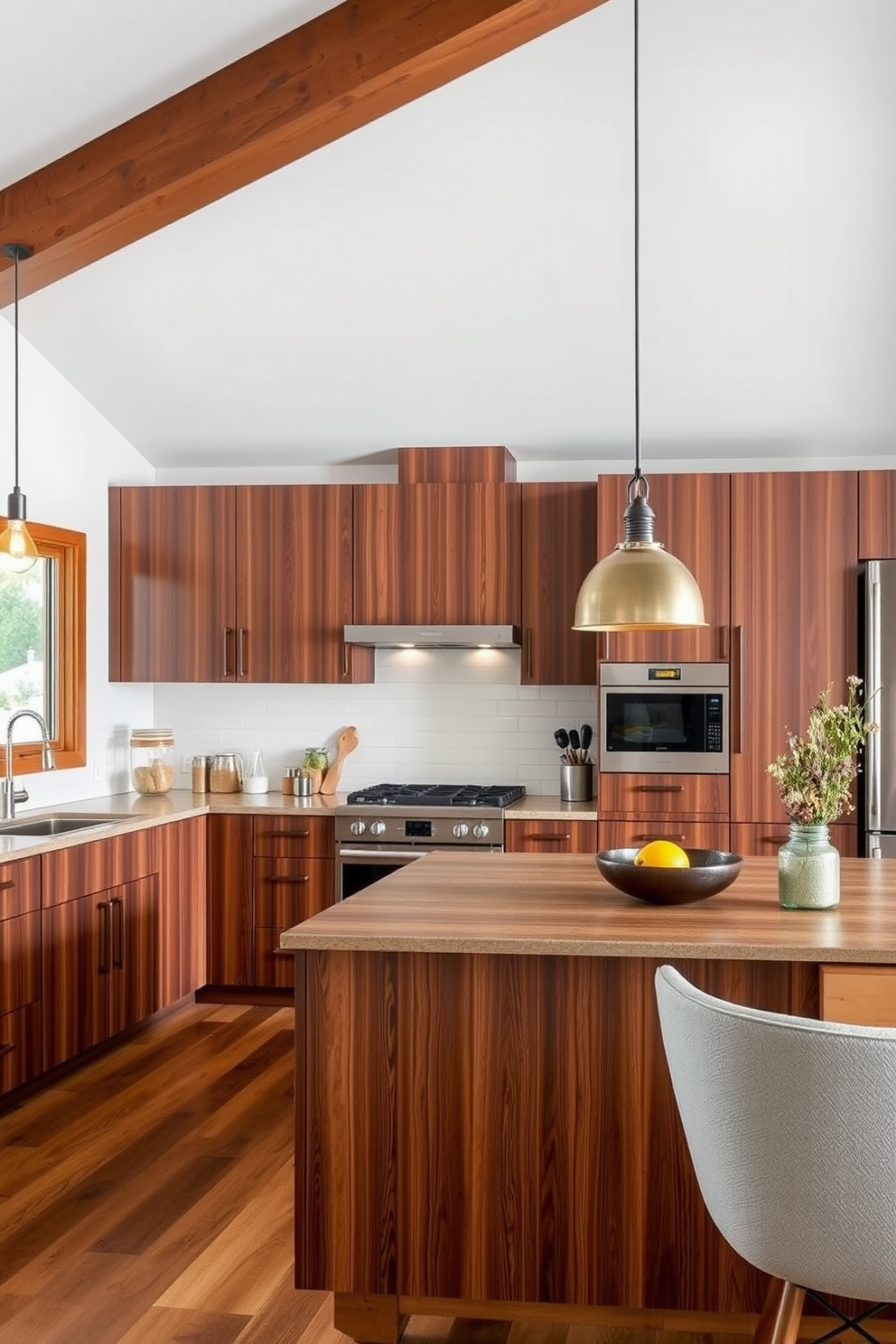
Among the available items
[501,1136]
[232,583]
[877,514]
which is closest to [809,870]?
[501,1136]

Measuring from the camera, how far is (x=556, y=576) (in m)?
5.67

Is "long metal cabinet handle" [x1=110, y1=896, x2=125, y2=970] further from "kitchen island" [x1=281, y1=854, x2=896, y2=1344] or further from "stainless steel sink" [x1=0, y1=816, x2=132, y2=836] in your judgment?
"kitchen island" [x1=281, y1=854, x2=896, y2=1344]

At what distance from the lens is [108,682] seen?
605cm

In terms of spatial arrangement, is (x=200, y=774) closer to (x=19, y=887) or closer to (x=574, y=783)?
(x=574, y=783)

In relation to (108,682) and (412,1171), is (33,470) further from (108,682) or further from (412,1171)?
(412,1171)

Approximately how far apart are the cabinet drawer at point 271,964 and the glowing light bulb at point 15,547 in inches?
87.7

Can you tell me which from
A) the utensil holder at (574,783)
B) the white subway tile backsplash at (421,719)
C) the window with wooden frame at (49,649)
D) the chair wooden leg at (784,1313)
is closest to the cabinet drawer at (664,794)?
the utensil holder at (574,783)

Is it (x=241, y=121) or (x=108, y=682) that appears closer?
(x=241, y=121)

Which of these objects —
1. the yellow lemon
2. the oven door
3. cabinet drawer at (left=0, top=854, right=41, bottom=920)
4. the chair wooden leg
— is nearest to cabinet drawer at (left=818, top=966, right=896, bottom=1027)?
the yellow lemon

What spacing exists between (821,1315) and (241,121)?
3.41m

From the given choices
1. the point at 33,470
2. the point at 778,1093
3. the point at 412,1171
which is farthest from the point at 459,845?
the point at 778,1093

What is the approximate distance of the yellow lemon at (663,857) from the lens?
116 inches

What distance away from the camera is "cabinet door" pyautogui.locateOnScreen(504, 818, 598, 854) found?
212 inches

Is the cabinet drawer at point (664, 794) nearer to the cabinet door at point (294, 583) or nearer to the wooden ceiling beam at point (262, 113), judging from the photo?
the cabinet door at point (294, 583)
